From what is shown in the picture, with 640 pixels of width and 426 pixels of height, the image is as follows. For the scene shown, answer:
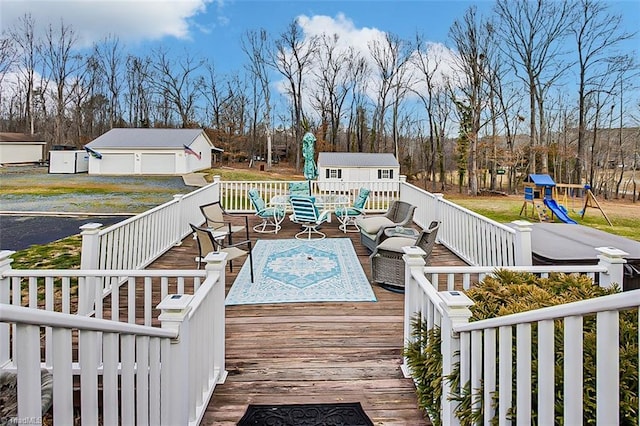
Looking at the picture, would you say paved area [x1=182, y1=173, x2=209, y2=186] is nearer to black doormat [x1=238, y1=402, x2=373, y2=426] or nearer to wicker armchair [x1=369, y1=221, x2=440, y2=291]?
wicker armchair [x1=369, y1=221, x2=440, y2=291]

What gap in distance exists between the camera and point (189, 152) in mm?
26688

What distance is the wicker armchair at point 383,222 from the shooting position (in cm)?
649

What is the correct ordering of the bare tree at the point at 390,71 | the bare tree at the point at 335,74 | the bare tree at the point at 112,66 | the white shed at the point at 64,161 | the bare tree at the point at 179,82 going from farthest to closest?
1. the bare tree at the point at 179,82
2. the bare tree at the point at 112,66
3. the bare tree at the point at 335,74
4. the bare tree at the point at 390,71
5. the white shed at the point at 64,161

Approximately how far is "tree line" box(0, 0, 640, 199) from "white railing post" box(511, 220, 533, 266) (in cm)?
1987

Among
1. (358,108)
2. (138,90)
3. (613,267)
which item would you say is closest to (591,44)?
(358,108)

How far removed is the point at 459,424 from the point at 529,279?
3.70 ft

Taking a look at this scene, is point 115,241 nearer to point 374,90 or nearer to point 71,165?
point 71,165

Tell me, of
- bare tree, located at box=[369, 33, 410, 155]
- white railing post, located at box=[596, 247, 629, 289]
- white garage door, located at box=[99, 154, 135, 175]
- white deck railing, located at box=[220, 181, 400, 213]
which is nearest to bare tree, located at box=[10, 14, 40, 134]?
white garage door, located at box=[99, 154, 135, 175]

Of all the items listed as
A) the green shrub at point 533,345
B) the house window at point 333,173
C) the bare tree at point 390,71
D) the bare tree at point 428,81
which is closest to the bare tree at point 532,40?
the bare tree at point 428,81

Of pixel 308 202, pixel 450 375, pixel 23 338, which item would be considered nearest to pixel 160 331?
pixel 23 338

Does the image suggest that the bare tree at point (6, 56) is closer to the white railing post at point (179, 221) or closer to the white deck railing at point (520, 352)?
the white railing post at point (179, 221)

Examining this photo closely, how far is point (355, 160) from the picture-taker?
2430 centimetres

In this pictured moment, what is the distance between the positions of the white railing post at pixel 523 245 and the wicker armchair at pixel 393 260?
916mm

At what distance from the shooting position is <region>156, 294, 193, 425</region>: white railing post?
203 cm
